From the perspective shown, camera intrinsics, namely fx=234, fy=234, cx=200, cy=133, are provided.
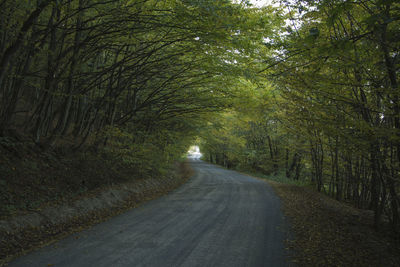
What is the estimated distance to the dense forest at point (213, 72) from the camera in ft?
14.0

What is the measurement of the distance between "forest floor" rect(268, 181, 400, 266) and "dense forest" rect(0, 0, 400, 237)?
2.24 feet

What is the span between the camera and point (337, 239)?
4.86 meters

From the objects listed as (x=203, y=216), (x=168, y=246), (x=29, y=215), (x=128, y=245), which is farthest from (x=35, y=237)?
(x=203, y=216)

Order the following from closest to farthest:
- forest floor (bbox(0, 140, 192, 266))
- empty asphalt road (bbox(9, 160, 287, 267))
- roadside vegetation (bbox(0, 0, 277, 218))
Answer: empty asphalt road (bbox(9, 160, 287, 267)) → forest floor (bbox(0, 140, 192, 266)) → roadside vegetation (bbox(0, 0, 277, 218))

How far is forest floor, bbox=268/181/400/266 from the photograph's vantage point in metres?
3.99

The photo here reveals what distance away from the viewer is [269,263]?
3854 mm

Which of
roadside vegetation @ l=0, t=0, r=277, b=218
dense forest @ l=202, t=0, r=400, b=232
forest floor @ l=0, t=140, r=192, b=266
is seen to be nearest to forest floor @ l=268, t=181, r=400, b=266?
dense forest @ l=202, t=0, r=400, b=232

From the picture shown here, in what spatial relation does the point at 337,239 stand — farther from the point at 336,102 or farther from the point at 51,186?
the point at 51,186

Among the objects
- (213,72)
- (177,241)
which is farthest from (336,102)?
(177,241)

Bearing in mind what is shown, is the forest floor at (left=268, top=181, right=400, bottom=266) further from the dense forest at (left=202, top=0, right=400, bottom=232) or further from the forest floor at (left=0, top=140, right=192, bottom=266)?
the forest floor at (left=0, top=140, right=192, bottom=266)

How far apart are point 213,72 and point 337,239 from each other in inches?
227

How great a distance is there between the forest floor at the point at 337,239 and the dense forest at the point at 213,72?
0.68 meters

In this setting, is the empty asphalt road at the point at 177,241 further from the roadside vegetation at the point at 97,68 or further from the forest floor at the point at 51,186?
the roadside vegetation at the point at 97,68

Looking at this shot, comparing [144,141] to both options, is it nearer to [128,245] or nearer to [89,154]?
[89,154]
